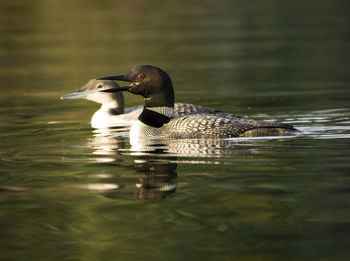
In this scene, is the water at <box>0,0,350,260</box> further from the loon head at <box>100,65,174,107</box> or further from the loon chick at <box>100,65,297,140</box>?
the loon head at <box>100,65,174,107</box>

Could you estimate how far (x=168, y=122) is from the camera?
8.94 meters

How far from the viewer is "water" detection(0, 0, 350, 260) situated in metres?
4.99

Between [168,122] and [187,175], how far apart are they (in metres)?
2.14

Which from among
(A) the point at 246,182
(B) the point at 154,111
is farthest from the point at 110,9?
(A) the point at 246,182

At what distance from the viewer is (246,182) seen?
6.51 meters

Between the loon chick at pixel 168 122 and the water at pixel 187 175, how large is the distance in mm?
197

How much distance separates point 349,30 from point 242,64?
824 cm

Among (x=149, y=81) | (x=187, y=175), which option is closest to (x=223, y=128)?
(x=149, y=81)

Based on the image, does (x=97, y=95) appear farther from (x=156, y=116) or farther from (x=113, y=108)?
(x=156, y=116)

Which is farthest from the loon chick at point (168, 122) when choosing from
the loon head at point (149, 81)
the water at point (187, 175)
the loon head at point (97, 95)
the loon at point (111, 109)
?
the loon head at point (97, 95)

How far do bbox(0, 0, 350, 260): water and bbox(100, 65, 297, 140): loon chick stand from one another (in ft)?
0.65

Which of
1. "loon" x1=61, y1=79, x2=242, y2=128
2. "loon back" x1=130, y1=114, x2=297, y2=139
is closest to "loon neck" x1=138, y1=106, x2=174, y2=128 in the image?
"loon back" x1=130, y1=114, x2=297, y2=139

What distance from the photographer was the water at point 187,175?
499 centimetres

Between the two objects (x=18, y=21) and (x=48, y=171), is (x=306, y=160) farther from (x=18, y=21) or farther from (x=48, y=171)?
(x=18, y=21)
